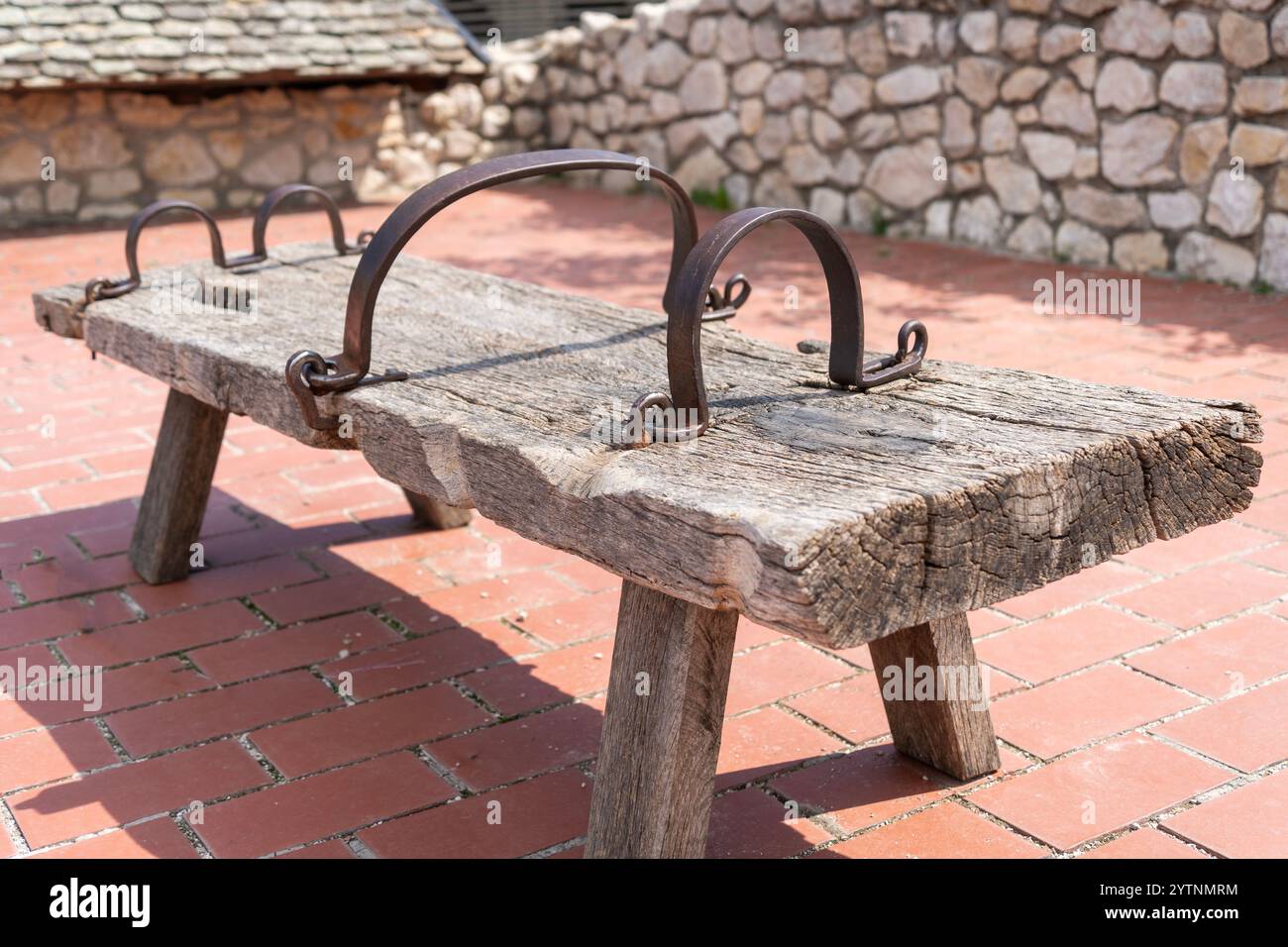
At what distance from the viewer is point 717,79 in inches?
322

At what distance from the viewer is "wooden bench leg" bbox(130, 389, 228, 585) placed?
319 cm

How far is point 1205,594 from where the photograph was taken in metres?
2.93

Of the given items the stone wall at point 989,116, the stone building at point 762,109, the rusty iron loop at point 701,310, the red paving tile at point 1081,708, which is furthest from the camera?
the stone building at point 762,109

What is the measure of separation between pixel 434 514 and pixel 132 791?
132 cm

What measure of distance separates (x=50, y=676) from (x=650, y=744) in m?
1.51

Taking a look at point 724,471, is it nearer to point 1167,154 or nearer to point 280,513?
point 280,513

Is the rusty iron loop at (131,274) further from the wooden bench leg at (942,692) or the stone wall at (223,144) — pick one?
the stone wall at (223,144)

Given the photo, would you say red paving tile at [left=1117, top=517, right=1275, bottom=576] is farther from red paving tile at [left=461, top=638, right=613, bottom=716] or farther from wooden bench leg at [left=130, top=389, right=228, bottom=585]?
wooden bench leg at [left=130, top=389, right=228, bottom=585]

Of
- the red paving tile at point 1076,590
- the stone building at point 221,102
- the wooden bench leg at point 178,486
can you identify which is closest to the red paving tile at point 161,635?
the wooden bench leg at point 178,486

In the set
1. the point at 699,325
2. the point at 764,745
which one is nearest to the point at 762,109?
the point at 764,745

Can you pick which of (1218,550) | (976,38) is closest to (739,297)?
(1218,550)

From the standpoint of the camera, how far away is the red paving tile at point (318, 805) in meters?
2.14

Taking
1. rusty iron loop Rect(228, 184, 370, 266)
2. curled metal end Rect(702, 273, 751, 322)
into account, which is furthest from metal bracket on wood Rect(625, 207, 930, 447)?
rusty iron loop Rect(228, 184, 370, 266)

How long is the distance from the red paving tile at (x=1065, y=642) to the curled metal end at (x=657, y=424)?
114cm
